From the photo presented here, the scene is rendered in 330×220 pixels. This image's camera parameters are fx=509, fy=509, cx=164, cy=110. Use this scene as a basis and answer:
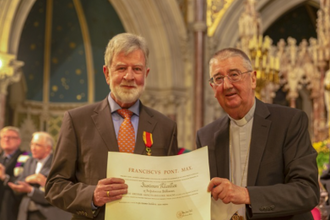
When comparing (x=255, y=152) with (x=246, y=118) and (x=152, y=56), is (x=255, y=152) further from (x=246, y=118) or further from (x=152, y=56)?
(x=152, y=56)

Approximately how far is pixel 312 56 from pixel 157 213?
1064 cm

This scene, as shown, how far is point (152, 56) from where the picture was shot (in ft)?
38.3

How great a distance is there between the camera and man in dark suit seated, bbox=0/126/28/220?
5578 mm

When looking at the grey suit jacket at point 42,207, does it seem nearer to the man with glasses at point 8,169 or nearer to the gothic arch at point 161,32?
the man with glasses at point 8,169

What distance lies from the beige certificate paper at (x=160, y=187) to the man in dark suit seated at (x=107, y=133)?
0.39 ft

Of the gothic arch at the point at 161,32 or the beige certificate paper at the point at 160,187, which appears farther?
the gothic arch at the point at 161,32

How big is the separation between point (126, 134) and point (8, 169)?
389 centimetres

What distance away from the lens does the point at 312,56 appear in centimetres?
1202

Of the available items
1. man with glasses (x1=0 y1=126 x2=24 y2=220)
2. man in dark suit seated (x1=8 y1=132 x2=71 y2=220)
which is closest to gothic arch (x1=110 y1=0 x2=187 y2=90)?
man with glasses (x1=0 y1=126 x2=24 y2=220)

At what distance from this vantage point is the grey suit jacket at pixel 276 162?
224cm

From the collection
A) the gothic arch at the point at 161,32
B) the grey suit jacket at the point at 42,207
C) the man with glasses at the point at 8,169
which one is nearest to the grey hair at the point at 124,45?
the grey suit jacket at the point at 42,207

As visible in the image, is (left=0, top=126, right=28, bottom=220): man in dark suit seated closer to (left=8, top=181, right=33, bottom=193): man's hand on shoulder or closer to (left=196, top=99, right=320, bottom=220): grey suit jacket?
(left=8, top=181, right=33, bottom=193): man's hand on shoulder

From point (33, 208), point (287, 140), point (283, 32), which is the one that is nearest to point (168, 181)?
point (287, 140)

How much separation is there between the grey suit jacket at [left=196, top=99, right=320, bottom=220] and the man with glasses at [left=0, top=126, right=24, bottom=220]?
3545mm
